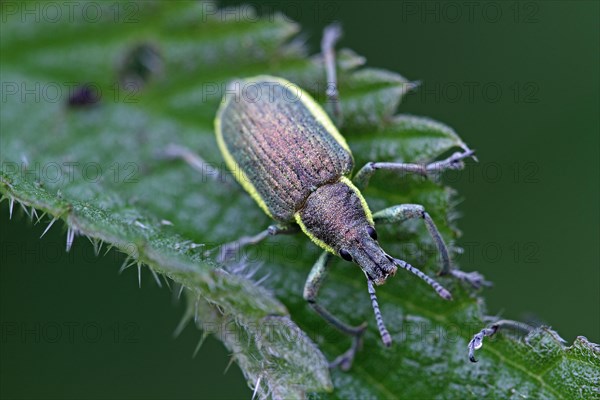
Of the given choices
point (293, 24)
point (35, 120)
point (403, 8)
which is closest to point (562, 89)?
point (403, 8)

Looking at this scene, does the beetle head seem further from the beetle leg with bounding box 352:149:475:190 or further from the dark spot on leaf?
the dark spot on leaf

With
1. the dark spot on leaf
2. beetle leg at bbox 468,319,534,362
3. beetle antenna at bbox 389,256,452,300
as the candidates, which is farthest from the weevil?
the dark spot on leaf

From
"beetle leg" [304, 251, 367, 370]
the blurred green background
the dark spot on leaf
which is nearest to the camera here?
"beetle leg" [304, 251, 367, 370]

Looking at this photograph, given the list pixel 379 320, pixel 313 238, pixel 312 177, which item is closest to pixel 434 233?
pixel 379 320

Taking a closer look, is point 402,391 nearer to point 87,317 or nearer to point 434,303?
point 434,303

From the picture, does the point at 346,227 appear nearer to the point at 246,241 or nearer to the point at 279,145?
the point at 246,241
